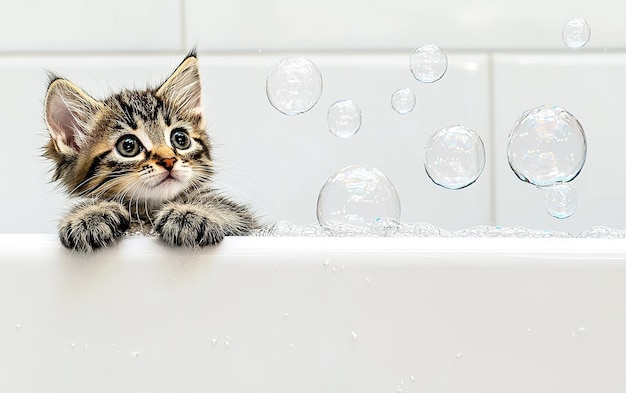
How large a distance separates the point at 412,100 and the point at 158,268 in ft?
2.69

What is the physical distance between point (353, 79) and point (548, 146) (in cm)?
60

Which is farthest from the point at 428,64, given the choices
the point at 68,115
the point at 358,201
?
the point at 68,115

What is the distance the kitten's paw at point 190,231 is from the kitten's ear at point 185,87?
39 centimetres

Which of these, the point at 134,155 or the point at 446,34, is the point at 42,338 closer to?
the point at 134,155

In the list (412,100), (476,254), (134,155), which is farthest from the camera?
(412,100)

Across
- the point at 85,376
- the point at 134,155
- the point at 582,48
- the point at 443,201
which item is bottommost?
the point at 85,376

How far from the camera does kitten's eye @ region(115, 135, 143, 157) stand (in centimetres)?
100

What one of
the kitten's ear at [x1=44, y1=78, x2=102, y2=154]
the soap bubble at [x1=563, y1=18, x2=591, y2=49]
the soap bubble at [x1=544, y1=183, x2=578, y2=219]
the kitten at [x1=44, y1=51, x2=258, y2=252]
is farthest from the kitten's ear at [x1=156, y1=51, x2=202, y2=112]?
the soap bubble at [x1=563, y1=18, x2=591, y2=49]

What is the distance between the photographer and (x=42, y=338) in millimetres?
739

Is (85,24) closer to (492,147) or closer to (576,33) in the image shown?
(492,147)

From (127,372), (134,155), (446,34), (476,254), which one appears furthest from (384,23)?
(127,372)

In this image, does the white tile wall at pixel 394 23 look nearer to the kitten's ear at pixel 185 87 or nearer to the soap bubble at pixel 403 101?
the soap bubble at pixel 403 101

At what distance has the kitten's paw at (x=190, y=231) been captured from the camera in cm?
76

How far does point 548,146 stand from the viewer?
38.5 inches
